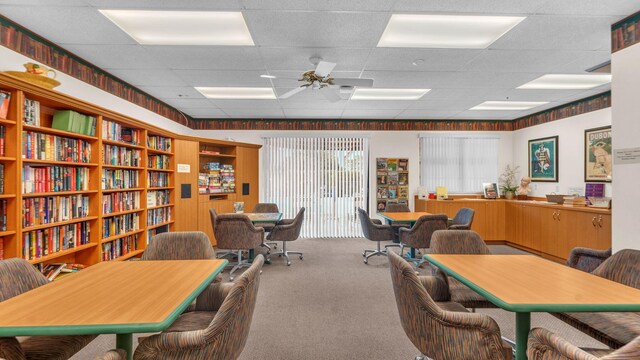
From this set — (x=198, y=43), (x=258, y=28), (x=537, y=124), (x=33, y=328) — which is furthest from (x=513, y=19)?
(x=537, y=124)

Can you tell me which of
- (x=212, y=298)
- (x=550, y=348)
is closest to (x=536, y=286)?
(x=550, y=348)

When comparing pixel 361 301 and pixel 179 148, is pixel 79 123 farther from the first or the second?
pixel 361 301

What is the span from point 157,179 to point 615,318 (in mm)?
5732

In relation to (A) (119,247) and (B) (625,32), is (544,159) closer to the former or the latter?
(B) (625,32)

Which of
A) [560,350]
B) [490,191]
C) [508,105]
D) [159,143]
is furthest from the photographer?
[490,191]

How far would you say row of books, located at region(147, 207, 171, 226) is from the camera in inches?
191

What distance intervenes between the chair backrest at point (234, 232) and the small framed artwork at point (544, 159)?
616cm

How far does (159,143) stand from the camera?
516 centimetres

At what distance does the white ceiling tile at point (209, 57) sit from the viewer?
11.5 ft

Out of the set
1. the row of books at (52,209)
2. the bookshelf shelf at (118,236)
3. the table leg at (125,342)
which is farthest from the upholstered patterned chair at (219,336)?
the bookshelf shelf at (118,236)

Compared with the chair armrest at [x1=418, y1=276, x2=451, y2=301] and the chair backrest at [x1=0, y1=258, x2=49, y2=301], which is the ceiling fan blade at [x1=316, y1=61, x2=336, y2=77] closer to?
the chair armrest at [x1=418, y1=276, x2=451, y2=301]

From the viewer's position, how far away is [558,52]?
359cm

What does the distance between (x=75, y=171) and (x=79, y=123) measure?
547 millimetres

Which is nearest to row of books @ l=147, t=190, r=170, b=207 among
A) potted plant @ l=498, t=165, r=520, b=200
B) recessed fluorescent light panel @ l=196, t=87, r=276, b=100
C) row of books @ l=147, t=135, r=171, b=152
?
row of books @ l=147, t=135, r=171, b=152
